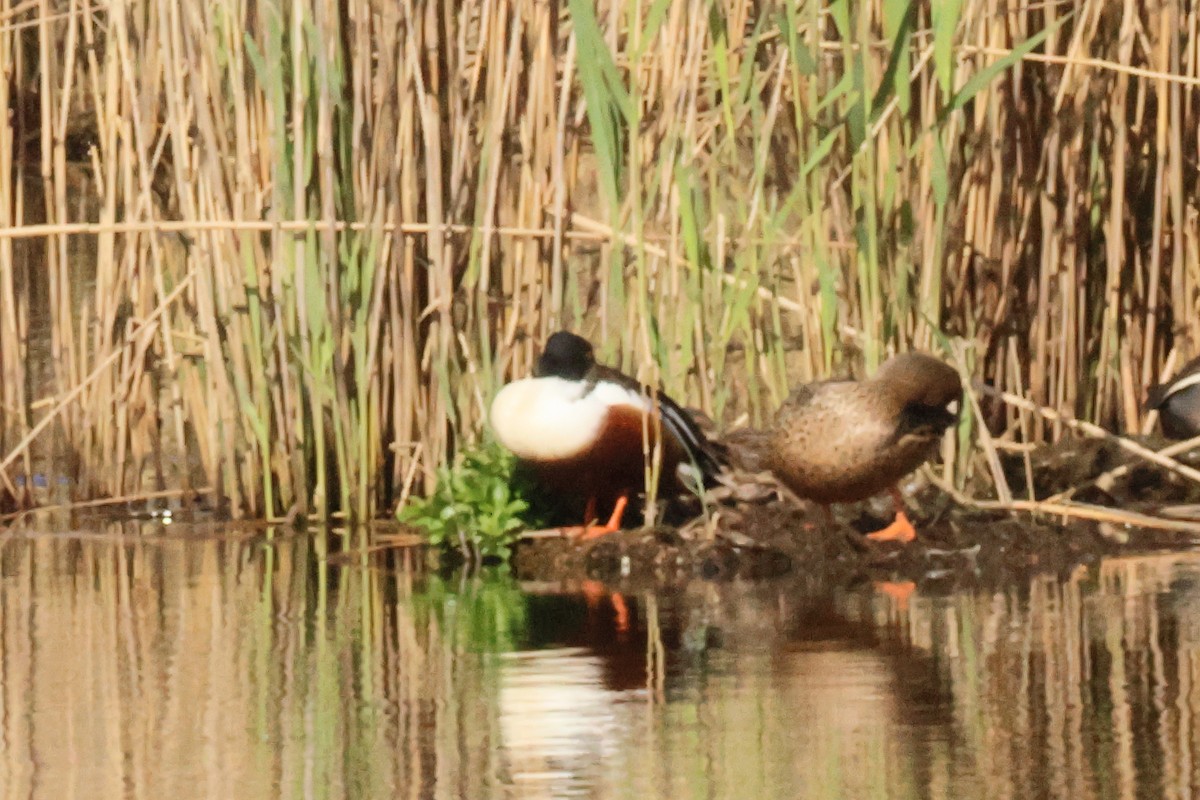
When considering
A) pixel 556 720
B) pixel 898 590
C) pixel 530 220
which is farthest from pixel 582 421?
pixel 556 720

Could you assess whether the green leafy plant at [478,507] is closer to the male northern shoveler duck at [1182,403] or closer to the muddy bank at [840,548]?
the muddy bank at [840,548]

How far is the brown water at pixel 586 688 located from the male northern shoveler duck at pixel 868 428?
346mm

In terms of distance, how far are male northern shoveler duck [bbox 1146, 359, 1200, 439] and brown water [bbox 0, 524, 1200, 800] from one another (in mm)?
907

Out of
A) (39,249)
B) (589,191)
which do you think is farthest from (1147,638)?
(589,191)

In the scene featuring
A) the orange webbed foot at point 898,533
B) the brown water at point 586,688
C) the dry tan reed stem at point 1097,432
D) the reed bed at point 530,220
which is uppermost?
the reed bed at point 530,220

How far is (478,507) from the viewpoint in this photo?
5.35 meters

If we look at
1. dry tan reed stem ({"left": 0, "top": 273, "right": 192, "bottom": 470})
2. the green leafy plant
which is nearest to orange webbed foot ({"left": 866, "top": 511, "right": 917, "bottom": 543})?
the green leafy plant

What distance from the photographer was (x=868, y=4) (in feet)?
17.0

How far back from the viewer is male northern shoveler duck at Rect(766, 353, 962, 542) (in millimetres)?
5090

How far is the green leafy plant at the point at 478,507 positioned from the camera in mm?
5336

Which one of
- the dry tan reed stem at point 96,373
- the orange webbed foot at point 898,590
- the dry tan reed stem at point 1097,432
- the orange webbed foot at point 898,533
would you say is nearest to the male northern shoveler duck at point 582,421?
the orange webbed foot at point 898,533

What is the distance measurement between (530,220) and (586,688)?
90.7 inches

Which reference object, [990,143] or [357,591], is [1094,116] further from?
[357,591]

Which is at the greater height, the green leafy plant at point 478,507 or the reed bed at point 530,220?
the reed bed at point 530,220
